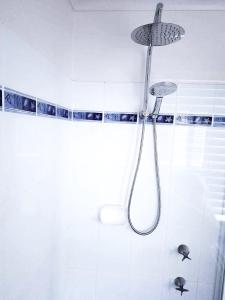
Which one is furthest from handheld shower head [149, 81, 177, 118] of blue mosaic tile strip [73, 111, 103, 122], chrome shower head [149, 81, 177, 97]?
blue mosaic tile strip [73, 111, 103, 122]

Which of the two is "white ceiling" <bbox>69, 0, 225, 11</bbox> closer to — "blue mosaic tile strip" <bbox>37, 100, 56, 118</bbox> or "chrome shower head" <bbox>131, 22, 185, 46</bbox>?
"chrome shower head" <bbox>131, 22, 185, 46</bbox>

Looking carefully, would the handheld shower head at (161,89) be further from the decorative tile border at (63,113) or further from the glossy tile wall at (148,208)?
the decorative tile border at (63,113)

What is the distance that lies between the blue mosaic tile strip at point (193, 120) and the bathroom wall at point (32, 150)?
2.30ft

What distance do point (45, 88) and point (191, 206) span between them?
1.09 m

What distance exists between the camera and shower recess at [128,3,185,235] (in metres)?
0.87

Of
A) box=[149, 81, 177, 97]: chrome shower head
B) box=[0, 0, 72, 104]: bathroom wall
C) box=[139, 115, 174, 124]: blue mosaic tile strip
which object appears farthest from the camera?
box=[139, 115, 174, 124]: blue mosaic tile strip

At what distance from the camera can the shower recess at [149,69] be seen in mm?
872

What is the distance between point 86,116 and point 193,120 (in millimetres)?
663

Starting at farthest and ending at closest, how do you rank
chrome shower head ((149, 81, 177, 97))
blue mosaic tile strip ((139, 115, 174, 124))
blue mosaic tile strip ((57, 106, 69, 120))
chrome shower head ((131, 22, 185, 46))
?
blue mosaic tile strip ((139, 115, 174, 124))
blue mosaic tile strip ((57, 106, 69, 120))
chrome shower head ((149, 81, 177, 97))
chrome shower head ((131, 22, 185, 46))

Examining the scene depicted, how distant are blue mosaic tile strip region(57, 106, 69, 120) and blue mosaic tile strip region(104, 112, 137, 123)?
241 mm

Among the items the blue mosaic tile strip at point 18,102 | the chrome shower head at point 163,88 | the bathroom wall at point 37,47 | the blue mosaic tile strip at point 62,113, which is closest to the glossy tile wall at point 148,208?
the blue mosaic tile strip at point 62,113

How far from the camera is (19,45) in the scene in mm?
770

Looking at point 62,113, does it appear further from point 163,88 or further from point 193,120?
point 193,120

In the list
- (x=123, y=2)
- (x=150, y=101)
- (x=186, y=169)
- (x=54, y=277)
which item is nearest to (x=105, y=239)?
(x=54, y=277)
